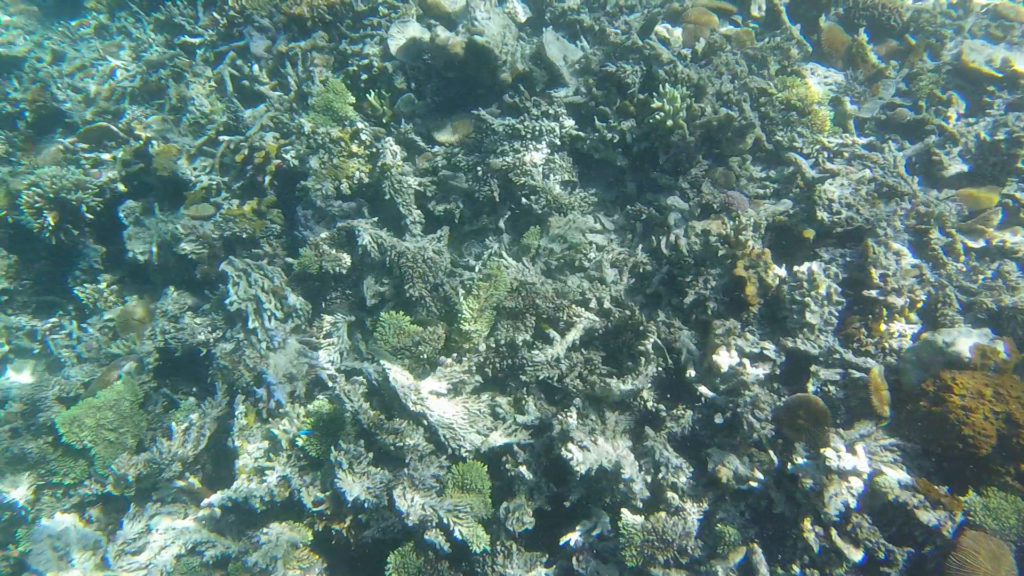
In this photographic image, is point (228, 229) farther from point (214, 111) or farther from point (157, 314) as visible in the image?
point (214, 111)

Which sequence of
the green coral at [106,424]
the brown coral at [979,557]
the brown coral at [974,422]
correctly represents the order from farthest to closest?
the green coral at [106,424], the brown coral at [974,422], the brown coral at [979,557]

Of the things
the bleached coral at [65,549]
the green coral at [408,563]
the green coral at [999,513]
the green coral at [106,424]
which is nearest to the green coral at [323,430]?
the green coral at [408,563]

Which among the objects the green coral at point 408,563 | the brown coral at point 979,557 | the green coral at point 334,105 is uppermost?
the green coral at point 334,105

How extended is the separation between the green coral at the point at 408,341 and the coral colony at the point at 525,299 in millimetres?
49

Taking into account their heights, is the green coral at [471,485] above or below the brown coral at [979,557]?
below

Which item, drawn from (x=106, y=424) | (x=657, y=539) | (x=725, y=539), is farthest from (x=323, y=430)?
(x=725, y=539)

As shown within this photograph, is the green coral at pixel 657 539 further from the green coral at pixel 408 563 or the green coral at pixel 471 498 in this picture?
→ the green coral at pixel 408 563

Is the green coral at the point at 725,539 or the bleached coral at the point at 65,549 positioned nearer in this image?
the green coral at the point at 725,539

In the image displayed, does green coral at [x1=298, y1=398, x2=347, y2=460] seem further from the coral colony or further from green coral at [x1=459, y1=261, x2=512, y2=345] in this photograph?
green coral at [x1=459, y1=261, x2=512, y2=345]

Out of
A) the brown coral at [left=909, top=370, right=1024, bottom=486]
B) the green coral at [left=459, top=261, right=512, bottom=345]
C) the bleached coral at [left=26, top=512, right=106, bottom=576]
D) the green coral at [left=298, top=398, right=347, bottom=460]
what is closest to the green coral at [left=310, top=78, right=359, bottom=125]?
the green coral at [left=459, top=261, right=512, bottom=345]

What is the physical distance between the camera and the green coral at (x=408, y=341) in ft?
13.2

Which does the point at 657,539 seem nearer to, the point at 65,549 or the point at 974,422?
the point at 974,422

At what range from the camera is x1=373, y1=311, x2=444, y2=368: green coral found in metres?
4.02

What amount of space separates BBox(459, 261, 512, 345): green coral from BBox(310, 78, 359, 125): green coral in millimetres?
2544
